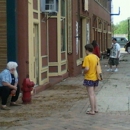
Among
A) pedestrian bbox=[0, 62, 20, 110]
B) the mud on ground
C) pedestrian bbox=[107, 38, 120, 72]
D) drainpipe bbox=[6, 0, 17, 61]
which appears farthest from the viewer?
pedestrian bbox=[107, 38, 120, 72]

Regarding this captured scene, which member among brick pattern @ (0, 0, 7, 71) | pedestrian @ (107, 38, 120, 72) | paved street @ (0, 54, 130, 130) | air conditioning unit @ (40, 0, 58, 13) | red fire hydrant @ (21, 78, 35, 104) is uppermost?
air conditioning unit @ (40, 0, 58, 13)

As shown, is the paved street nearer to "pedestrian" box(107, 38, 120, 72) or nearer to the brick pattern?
the brick pattern

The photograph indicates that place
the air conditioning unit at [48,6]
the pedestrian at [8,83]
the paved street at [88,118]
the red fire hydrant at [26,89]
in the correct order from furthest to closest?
the air conditioning unit at [48,6] < the red fire hydrant at [26,89] < the pedestrian at [8,83] < the paved street at [88,118]

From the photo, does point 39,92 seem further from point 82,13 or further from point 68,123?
point 82,13

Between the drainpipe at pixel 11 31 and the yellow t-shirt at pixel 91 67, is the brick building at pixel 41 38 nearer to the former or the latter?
the drainpipe at pixel 11 31

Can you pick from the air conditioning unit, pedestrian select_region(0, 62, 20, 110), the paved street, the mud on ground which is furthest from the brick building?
the paved street

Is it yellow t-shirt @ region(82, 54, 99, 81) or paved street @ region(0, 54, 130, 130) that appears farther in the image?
yellow t-shirt @ region(82, 54, 99, 81)

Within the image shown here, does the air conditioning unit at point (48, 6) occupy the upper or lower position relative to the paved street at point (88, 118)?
upper

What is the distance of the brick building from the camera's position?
14.2 m

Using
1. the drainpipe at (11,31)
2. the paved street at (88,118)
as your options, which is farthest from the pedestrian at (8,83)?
the drainpipe at (11,31)

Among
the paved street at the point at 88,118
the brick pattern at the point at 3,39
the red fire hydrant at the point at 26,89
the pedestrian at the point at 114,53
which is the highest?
the brick pattern at the point at 3,39

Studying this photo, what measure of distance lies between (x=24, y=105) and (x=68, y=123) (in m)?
2.85

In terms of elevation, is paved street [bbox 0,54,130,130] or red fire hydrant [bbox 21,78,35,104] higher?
red fire hydrant [bbox 21,78,35,104]

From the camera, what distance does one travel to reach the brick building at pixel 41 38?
14.2 meters
